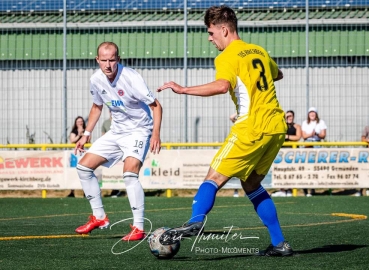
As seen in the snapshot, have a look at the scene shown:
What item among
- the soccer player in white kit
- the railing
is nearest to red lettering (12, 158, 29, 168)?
the railing

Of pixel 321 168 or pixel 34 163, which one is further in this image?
pixel 34 163

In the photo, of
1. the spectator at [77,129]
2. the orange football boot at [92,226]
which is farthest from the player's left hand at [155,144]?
the spectator at [77,129]

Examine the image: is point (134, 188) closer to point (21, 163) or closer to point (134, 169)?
point (134, 169)

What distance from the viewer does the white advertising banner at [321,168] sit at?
1848cm

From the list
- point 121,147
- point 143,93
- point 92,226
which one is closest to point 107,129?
point 121,147

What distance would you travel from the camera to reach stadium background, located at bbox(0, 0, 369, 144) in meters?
19.1

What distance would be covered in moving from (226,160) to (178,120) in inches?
467

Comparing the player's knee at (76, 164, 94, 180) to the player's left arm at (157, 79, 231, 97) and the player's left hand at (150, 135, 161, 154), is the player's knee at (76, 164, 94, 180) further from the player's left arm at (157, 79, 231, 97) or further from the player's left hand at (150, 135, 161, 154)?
the player's left arm at (157, 79, 231, 97)

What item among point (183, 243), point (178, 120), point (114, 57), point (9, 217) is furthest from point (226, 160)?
point (178, 120)

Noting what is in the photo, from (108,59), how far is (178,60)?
389 inches

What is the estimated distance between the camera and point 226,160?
7.29 metres

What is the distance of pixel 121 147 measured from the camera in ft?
32.0

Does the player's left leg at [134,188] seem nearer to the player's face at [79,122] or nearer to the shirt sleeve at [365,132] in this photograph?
the player's face at [79,122]

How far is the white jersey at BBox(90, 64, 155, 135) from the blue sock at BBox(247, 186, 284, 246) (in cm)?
211
